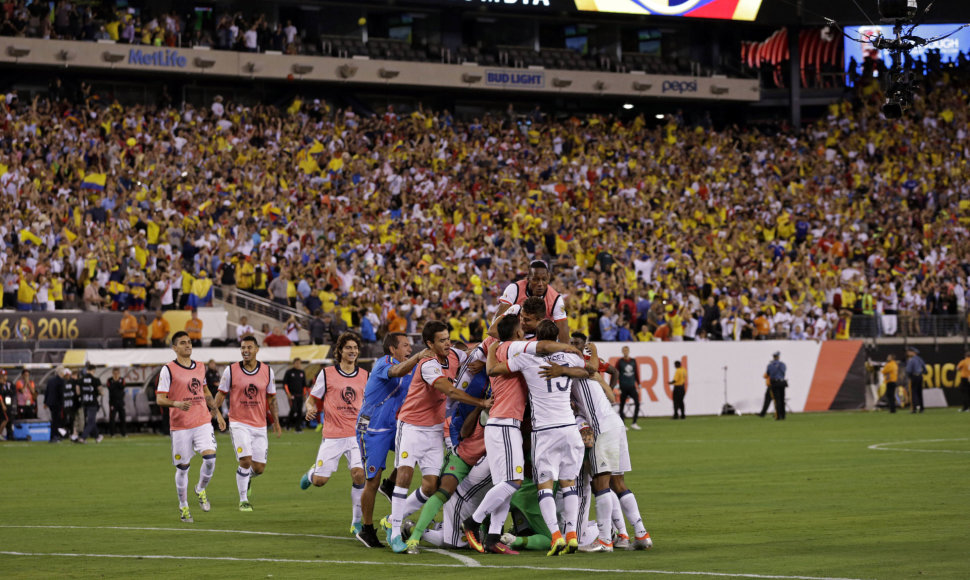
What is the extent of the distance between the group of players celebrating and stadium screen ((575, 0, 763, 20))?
41256mm

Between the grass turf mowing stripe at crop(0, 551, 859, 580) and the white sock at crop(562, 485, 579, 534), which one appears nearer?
the grass turf mowing stripe at crop(0, 551, 859, 580)

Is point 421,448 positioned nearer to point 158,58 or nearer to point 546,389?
point 546,389

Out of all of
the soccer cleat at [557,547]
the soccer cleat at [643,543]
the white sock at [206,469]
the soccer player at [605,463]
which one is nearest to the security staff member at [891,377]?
the white sock at [206,469]

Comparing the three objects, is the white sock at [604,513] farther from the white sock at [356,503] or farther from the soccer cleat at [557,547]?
the white sock at [356,503]

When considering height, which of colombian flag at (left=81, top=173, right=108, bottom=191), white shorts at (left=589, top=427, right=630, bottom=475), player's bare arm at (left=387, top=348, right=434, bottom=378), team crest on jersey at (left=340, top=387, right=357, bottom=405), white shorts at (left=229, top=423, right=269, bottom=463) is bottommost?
white shorts at (left=229, top=423, right=269, bottom=463)

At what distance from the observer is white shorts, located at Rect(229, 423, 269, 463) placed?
17.5m

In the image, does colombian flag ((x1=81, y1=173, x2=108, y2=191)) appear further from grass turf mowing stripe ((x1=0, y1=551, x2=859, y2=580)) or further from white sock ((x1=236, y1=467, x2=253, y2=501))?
grass turf mowing stripe ((x1=0, y1=551, x2=859, y2=580))

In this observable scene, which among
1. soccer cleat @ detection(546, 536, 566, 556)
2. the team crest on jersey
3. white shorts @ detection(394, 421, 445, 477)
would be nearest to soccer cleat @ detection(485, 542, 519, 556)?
soccer cleat @ detection(546, 536, 566, 556)

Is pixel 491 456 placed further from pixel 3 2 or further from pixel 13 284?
pixel 3 2

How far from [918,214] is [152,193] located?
2870cm

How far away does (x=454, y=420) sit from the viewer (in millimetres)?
13266

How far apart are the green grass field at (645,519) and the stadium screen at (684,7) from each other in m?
28.9

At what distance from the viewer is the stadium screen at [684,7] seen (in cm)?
5353

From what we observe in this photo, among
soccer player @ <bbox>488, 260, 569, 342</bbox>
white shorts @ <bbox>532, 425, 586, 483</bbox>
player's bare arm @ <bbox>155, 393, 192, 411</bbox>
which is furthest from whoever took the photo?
player's bare arm @ <bbox>155, 393, 192, 411</bbox>
